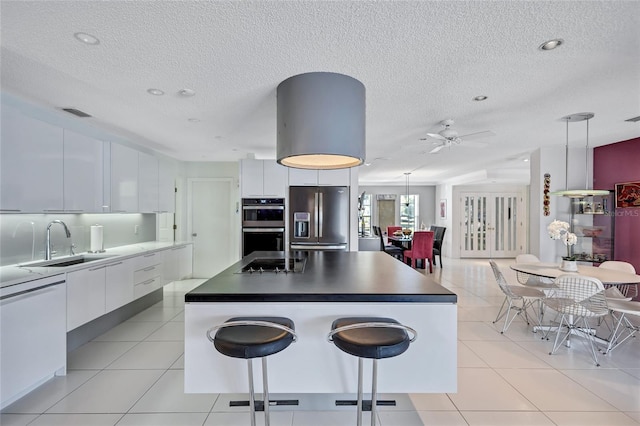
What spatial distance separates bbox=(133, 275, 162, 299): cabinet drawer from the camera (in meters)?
Result: 3.77

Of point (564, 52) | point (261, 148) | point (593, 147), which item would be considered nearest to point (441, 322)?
point (564, 52)

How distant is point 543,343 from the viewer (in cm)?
334

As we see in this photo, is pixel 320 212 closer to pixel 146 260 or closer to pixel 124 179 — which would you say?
pixel 146 260

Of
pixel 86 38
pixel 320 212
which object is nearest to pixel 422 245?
pixel 320 212

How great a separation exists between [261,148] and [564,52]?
154 inches

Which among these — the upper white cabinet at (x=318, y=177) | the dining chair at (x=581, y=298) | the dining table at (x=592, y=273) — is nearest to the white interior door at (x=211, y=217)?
the upper white cabinet at (x=318, y=177)

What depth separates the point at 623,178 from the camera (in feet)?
14.8

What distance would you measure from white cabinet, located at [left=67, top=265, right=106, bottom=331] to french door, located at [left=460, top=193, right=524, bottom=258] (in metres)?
9.22

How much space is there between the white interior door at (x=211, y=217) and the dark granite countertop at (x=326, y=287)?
12.3 ft

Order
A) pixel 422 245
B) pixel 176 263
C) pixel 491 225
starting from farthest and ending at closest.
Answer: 1. pixel 491 225
2. pixel 422 245
3. pixel 176 263

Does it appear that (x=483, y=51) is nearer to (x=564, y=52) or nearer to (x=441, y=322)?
(x=564, y=52)

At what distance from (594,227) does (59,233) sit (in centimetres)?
715

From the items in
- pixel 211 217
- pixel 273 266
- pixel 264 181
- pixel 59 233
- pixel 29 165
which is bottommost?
pixel 273 266

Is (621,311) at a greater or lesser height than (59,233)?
lesser
